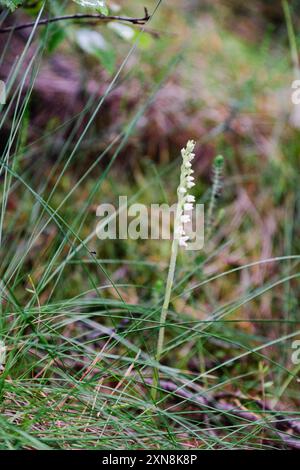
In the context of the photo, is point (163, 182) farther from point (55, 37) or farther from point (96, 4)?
point (96, 4)

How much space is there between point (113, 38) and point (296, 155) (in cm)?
107

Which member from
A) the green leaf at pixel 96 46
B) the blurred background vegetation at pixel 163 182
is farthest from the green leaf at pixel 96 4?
the green leaf at pixel 96 46

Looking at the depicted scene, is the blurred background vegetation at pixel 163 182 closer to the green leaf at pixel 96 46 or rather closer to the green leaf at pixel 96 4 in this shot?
the green leaf at pixel 96 46

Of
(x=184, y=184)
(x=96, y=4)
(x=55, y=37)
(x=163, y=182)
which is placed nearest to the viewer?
(x=184, y=184)

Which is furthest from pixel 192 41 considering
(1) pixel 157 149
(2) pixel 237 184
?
(2) pixel 237 184

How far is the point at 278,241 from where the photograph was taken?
6.41 feet

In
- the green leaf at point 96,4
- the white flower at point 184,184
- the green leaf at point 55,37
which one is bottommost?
the white flower at point 184,184

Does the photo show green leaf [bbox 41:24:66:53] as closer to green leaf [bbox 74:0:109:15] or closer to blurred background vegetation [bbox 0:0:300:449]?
blurred background vegetation [bbox 0:0:300:449]

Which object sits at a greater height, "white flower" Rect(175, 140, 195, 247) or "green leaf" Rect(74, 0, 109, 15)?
"green leaf" Rect(74, 0, 109, 15)

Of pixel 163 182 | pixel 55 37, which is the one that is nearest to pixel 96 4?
pixel 55 37

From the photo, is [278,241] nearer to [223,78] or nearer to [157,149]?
[157,149]

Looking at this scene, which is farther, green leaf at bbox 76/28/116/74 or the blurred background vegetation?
green leaf at bbox 76/28/116/74

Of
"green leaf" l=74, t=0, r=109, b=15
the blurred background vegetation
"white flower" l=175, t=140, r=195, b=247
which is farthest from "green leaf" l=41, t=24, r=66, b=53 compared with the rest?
"white flower" l=175, t=140, r=195, b=247
